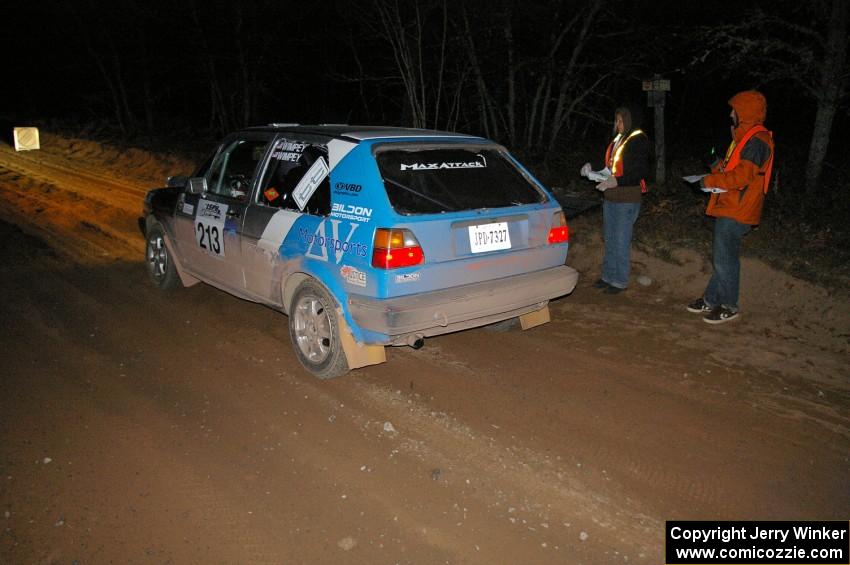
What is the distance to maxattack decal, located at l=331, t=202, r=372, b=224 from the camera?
14.8 feet

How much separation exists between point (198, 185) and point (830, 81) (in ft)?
25.2

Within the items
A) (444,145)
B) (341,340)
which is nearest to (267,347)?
(341,340)

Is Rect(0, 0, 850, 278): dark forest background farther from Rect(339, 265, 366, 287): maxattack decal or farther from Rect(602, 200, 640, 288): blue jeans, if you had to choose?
Rect(339, 265, 366, 287): maxattack decal

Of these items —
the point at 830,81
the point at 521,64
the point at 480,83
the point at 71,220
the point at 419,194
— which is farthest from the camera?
the point at 480,83

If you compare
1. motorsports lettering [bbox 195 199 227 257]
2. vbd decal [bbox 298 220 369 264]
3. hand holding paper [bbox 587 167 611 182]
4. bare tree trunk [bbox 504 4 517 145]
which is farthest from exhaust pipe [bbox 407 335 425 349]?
bare tree trunk [bbox 504 4 517 145]

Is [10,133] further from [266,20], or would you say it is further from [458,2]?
[458,2]

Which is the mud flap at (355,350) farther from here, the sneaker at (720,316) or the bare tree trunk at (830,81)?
the bare tree trunk at (830,81)

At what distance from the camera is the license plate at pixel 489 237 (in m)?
4.73

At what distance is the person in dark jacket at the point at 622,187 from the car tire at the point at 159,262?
180 inches

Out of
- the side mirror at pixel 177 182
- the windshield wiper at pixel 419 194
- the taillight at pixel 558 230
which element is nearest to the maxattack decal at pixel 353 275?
the windshield wiper at pixel 419 194

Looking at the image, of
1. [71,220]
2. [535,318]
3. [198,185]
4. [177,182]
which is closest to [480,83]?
[71,220]

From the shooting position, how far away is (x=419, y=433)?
4.23 metres

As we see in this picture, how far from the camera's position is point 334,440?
4.15m

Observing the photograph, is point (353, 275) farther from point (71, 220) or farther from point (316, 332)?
point (71, 220)
